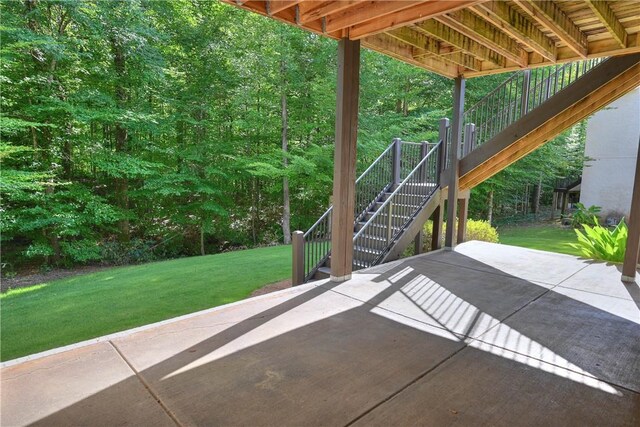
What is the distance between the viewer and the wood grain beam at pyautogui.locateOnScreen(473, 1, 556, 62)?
11.3ft

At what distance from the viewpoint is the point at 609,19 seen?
376 cm

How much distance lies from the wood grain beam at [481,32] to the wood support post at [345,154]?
101 cm

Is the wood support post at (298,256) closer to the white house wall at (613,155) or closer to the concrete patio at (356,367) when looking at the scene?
the concrete patio at (356,367)

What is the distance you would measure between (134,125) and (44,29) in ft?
9.69

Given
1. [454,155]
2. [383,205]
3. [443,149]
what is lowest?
[383,205]

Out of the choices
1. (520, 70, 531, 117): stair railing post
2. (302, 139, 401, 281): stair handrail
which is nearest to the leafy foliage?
(520, 70, 531, 117): stair railing post

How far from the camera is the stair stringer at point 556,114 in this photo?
4.72 m

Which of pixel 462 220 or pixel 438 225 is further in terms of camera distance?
pixel 462 220

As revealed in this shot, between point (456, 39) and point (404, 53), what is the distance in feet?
2.24

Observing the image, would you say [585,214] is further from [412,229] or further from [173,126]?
[173,126]

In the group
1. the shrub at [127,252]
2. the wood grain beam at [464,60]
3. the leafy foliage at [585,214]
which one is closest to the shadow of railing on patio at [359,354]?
the wood grain beam at [464,60]

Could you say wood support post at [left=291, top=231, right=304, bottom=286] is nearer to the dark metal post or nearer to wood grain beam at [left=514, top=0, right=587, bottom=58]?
the dark metal post

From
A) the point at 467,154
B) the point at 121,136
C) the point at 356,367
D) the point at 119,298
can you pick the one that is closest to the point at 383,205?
the point at 467,154

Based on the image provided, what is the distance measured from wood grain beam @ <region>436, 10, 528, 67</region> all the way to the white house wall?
1123cm
